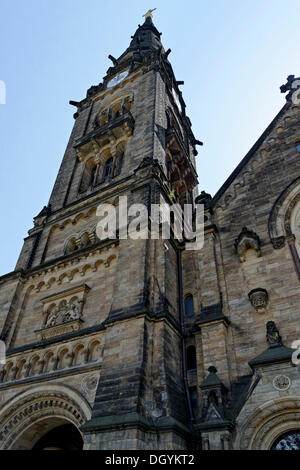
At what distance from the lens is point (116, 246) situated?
1365 centimetres

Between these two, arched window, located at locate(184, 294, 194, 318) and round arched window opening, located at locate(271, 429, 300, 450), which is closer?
round arched window opening, located at locate(271, 429, 300, 450)

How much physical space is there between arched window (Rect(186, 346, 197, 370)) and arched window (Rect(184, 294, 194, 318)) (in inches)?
44.7

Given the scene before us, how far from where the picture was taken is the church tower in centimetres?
884

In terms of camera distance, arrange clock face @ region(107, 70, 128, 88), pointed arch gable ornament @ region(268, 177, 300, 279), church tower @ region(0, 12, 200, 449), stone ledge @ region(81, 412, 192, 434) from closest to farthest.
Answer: stone ledge @ region(81, 412, 192, 434), church tower @ region(0, 12, 200, 449), pointed arch gable ornament @ region(268, 177, 300, 279), clock face @ region(107, 70, 128, 88)

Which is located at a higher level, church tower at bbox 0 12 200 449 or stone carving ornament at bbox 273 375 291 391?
church tower at bbox 0 12 200 449

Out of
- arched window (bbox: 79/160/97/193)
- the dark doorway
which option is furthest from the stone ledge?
arched window (bbox: 79/160/97/193)

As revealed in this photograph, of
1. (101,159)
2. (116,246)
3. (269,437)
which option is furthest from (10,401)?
(101,159)

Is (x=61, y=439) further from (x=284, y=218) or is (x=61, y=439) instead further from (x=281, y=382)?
(x=284, y=218)

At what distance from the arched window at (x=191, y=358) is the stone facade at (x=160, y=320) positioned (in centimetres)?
3

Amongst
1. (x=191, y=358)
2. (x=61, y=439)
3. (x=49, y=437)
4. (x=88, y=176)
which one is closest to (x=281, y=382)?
(x=191, y=358)

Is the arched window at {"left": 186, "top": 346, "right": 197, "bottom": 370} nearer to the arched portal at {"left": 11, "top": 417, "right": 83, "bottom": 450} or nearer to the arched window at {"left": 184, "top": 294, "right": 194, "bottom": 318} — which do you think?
the arched window at {"left": 184, "top": 294, "right": 194, "bottom": 318}

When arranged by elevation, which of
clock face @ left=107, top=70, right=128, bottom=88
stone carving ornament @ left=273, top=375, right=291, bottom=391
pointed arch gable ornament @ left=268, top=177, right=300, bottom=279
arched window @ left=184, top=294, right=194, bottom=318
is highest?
clock face @ left=107, top=70, right=128, bottom=88
